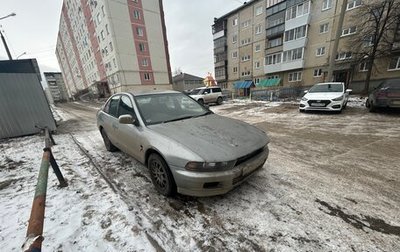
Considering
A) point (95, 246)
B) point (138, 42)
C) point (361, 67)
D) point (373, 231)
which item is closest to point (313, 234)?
point (373, 231)

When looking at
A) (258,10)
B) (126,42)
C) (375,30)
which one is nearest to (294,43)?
(375,30)

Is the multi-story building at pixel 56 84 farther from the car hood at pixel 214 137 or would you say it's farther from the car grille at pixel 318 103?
the car hood at pixel 214 137

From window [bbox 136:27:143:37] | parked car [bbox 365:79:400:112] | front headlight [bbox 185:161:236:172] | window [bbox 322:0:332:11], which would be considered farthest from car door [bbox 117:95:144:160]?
window [bbox 136:27:143:37]

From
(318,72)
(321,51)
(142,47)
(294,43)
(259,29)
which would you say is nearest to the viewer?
(321,51)

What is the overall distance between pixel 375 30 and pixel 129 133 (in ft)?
75.8

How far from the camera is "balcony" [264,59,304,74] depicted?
23.3m

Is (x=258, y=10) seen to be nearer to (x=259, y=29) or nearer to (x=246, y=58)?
(x=259, y=29)

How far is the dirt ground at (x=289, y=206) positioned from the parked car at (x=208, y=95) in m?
10.7

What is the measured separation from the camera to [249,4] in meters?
28.3

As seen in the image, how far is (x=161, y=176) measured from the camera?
254 cm

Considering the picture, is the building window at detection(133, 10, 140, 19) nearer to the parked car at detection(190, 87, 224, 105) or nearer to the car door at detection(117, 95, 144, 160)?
the parked car at detection(190, 87, 224, 105)

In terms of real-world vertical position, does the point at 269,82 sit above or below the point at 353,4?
below

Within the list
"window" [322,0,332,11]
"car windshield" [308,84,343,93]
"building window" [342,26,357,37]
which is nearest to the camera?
"car windshield" [308,84,343,93]

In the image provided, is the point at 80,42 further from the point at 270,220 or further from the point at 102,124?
the point at 270,220
